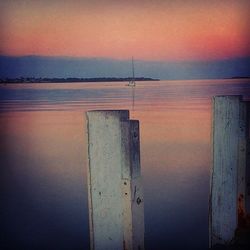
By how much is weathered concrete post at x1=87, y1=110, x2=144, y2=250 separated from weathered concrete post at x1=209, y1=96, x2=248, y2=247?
46 centimetres

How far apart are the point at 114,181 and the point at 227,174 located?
63 cm

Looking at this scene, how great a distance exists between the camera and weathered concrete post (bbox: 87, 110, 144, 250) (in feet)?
5.17

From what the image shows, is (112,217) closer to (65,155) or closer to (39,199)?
(39,199)

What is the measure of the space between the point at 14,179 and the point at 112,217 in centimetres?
278

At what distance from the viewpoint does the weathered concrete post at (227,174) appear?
1.89 metres

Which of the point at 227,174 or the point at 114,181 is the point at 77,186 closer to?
the point at 227,174

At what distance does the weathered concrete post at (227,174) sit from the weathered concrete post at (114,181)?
1.52 feet

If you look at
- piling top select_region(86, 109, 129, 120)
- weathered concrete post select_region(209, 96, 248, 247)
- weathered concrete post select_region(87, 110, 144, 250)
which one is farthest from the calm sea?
piling top select_region(86, 109, 129, 120)

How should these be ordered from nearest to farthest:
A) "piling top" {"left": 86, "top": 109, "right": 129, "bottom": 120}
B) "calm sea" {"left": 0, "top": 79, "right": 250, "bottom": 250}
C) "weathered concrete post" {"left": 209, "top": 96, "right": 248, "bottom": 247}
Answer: "piling top" {"left": 86, "top": 109, "right": 129, "bottom": 120}
"weathered concrete post" {"left": 209, "top": 96, "right": 248, "bottom": 247}
"calm sea" {"left": 0, "top": 79, "right": 250, "bottom": 250}

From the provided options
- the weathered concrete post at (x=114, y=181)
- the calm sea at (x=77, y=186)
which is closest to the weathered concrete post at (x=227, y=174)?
the weathered concrete post at (x=114, y=181)

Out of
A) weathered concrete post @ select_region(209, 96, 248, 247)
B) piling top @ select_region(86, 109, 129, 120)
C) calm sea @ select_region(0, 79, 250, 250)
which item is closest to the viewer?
piling top @ select_region(86, 109, 129, 120)

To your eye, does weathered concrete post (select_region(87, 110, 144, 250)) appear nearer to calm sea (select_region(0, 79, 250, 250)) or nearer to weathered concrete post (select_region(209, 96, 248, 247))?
weathered concrete post (select_region(209, 96, 248, 247))

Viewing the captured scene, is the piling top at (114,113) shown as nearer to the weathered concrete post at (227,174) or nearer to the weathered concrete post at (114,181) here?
the weathered concrete post at (114,181)

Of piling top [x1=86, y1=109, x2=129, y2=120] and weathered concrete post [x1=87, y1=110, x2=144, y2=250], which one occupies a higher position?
piling top [x1=86, y1=109, x2=129, y2=120]
